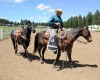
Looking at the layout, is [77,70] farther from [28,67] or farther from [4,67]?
[4,67]

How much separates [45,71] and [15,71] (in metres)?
1.20

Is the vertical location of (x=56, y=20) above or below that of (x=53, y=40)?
above

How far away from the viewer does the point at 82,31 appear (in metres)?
10.3

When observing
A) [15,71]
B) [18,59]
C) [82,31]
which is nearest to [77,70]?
[82,31]

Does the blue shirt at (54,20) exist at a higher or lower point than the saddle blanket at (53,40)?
higher

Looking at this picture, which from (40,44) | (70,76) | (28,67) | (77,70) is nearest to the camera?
(70,76)

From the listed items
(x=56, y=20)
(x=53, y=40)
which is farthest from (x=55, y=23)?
(x=53, y=40)

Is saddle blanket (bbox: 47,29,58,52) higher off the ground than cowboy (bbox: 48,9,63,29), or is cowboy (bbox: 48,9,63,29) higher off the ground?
cowboy (bbox: 48,9,63,29)

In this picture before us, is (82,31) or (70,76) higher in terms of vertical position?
(82,31)

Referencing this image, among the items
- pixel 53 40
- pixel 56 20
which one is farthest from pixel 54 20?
pixel 53 40

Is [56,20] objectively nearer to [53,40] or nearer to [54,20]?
[54,20]

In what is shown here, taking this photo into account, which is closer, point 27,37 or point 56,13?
point 56,13

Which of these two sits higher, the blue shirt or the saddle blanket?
the blue shirt

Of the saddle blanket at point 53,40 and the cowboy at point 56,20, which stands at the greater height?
the cowboy at point 56,20
